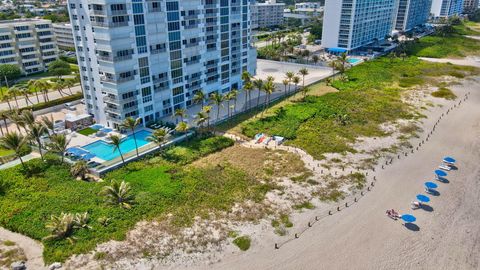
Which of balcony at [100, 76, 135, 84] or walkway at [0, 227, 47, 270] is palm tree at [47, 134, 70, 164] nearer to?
balcony at [100, 76, 135, 84]

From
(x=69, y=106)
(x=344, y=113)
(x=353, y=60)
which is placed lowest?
(x=344, y=113)

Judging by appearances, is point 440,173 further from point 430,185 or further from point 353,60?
point 353,60

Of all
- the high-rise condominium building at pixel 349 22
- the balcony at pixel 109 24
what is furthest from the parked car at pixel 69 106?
the high-rise condominium building at pixel 349 22

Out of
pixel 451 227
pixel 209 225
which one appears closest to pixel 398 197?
pixel 451 227

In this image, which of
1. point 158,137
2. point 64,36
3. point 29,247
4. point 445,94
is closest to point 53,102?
point 158,137

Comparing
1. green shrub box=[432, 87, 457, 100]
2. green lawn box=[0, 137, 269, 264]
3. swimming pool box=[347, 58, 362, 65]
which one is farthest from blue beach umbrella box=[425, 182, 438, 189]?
swimming pool box=[347, 58, 362, 65]

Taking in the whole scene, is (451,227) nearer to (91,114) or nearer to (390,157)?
(390,157)

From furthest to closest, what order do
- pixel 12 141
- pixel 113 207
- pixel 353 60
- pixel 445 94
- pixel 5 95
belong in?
pixel 353 60 < pixel 445 94 < pixel 5 95 < pixel 12 141 < pixel 113 207
